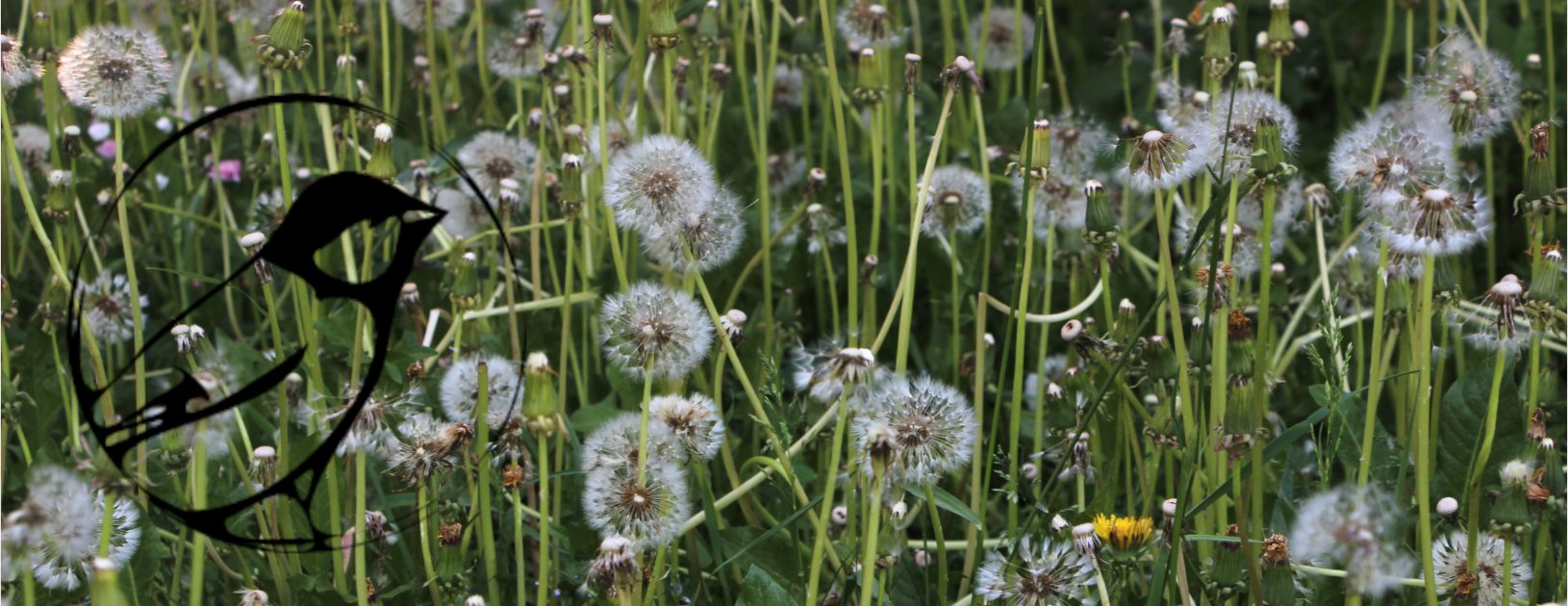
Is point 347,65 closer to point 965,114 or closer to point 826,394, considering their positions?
point 826,394

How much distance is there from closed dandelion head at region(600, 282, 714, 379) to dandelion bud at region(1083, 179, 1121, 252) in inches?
12.4

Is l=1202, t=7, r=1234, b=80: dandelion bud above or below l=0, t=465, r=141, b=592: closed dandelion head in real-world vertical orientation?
above

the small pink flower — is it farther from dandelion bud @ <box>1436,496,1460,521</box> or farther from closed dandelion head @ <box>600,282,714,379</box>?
dandelion bud @ <box>1436,496,1460,521</box>

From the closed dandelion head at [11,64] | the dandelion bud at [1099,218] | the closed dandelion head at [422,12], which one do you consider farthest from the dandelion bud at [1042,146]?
the closed dandelion head at [422,12]

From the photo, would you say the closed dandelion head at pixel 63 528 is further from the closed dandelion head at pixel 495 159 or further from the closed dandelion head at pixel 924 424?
the closed dandelion head at pixel 495 159

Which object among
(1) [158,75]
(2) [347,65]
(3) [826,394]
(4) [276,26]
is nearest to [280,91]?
(4) [276,26]

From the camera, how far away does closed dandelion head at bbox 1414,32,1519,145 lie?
4.60ft

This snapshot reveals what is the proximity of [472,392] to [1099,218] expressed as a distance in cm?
54

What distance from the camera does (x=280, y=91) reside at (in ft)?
3.79

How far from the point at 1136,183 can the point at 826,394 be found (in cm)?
28

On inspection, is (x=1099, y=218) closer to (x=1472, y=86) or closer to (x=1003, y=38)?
(x=1472, y=86)

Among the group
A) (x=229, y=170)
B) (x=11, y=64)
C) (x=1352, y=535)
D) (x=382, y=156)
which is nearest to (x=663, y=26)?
(x=382, y=156)

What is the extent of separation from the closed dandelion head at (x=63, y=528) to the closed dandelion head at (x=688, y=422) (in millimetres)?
384

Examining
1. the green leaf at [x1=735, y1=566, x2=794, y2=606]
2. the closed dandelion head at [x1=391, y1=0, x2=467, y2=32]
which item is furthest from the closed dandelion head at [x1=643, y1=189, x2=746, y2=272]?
the closed dandelion head at [x1=391, y1=0, x2=467, y2=32]
